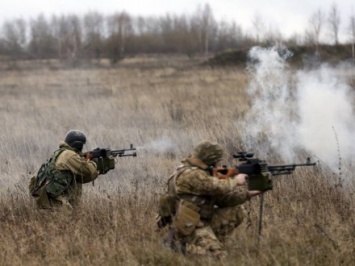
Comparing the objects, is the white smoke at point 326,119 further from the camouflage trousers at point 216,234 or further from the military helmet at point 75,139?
the military helmet at point 75,139

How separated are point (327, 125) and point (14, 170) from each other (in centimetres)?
517

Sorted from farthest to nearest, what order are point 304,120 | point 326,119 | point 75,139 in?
point 304,120 < point 326,119 < point 75,139

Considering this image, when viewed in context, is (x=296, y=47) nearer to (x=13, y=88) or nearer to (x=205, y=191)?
(x=13, y=88)

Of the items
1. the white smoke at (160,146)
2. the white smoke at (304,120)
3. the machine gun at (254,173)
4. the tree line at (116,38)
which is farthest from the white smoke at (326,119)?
the tree line at (116,38)

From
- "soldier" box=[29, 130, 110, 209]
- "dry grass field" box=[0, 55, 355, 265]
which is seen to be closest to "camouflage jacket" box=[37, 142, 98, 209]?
"soldier" box=[29, 130, 110, 209]

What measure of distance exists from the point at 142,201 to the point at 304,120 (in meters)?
4.49

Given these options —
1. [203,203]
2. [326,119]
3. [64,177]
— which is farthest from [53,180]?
[326,119]

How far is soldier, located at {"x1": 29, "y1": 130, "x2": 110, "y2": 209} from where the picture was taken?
6.69 metres

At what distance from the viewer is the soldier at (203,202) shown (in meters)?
5.04

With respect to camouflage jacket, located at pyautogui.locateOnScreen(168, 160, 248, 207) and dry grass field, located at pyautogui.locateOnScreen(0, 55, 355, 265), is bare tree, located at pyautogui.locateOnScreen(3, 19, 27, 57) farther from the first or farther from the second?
camouflage jacket, located at pyautogui.locateOnScreen(168, 160, 248, 207)

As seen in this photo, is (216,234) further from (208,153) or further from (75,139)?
(75,139)

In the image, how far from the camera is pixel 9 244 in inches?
228

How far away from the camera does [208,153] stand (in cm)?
511

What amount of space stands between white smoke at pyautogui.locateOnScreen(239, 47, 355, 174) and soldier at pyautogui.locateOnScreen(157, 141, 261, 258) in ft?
9.66
